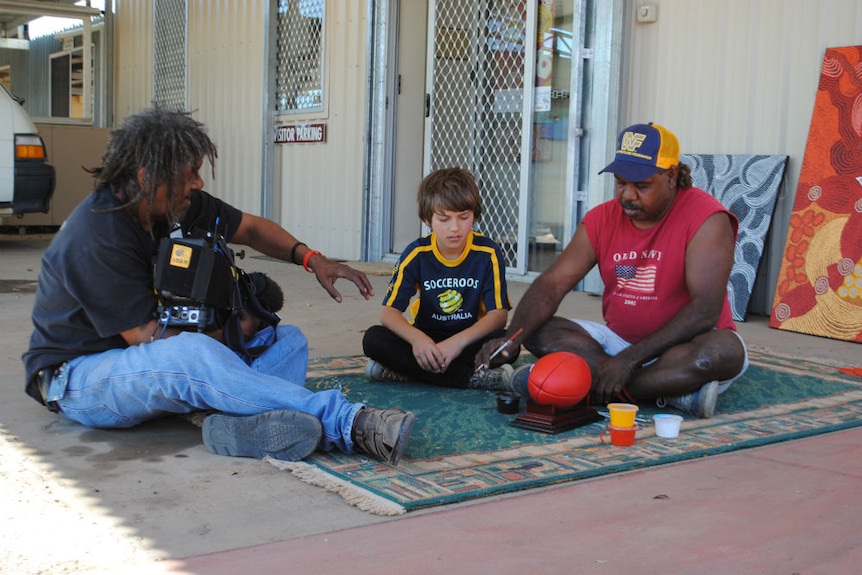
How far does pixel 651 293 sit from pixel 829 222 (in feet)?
8.34

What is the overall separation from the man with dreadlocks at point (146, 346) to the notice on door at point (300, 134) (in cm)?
712

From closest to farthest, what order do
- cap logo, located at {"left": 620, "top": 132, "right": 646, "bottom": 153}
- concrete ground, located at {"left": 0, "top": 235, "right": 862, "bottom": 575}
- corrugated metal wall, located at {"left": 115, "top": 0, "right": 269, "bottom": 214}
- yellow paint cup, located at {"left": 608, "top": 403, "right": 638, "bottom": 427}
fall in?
concrete ground, located at {"left": 0, "top": 235, "right": 862, "bottom": 575} < yellow paint cup, located at {"left": 608, "top": 403, "right": 638, "bottom": 427} < cap logo, located at {"left": 620, "top": 132, "right": 646, "bottom": 153} < corrugated metal wall, located at {"left": 115, "top": 0, "right": 269, "bottom": 214}

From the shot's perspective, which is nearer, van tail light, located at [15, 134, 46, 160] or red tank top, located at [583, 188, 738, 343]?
red tank top, located at [583, 188, 738, 343]

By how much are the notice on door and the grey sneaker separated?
7.58m

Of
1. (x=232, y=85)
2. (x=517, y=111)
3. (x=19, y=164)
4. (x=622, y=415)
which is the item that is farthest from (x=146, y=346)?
(x=232, y=85)

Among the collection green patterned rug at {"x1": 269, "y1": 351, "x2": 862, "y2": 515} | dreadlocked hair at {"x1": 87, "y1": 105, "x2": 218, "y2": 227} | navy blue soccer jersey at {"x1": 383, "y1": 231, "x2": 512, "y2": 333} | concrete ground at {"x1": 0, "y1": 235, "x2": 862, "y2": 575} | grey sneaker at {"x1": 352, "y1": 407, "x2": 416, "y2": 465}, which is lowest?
concrete ground at {"x1": 0, "y1": 235, "x2": 862, "y2": 575}

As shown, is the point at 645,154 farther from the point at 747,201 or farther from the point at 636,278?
the point at 747,201

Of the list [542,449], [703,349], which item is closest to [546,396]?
[542,449]

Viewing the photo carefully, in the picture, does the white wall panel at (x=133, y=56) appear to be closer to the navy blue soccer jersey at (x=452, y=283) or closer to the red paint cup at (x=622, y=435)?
the navy blue soccer jersey at (x=452, y=283)

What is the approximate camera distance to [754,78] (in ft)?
22.0

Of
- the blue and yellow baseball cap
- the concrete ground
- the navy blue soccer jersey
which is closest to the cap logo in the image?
the blue and yellow baseball cap

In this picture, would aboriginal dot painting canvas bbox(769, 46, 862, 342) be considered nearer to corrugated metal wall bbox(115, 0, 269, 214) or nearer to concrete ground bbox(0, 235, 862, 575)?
concrete ground bbox(0, 235, 862, 575)

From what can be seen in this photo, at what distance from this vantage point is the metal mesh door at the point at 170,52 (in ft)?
43.3

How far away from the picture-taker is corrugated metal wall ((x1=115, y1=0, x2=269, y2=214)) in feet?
37.4
